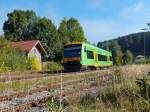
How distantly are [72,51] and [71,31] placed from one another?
5575cm

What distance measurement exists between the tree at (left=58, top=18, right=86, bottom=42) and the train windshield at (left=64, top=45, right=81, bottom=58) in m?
46.8

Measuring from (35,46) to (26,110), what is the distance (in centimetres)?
4829

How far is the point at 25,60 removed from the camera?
1807 inches

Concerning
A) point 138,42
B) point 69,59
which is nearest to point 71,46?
point 69,59

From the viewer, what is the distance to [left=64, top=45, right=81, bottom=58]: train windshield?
123 ft

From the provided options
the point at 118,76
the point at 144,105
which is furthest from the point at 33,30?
the point at 144,105

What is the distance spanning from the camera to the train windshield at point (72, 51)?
37.6m

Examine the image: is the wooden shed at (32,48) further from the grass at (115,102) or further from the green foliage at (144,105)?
the green foliage at (144,105)

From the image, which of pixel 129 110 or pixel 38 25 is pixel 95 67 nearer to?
pixel 129 110

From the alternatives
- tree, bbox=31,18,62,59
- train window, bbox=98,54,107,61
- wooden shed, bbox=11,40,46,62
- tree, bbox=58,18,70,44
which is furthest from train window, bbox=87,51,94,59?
tree, bbox=58,18,70,44

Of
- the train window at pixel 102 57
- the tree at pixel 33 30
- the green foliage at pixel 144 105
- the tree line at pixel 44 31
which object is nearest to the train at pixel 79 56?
the train window at pixel 102 57

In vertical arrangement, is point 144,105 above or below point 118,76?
below

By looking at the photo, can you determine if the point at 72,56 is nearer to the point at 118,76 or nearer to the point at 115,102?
the point at 118,76

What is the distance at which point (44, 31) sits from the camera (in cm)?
8038
